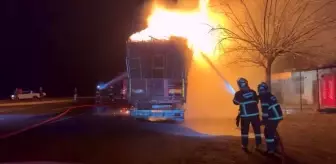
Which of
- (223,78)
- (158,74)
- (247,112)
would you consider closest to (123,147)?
(247,112)

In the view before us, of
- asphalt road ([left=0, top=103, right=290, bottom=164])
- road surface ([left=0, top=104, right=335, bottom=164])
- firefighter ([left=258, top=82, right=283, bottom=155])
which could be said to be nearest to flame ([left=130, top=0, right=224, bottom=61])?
asphalt road ([left=0, top=103, right=290, bottom=164])

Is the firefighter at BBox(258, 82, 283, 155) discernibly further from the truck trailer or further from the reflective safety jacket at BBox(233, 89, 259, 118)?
the truck trailer

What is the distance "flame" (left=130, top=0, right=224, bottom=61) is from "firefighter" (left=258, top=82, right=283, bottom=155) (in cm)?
1069

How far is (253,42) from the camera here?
16594 millimetres

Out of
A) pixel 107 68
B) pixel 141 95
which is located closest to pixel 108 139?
pixel 141 95

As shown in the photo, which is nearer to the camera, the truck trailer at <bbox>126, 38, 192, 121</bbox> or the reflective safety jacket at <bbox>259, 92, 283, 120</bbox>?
the reflective safety jacket at <bbox>259, 92, 283, 120</bbox>

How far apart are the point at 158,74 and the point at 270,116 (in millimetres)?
9710

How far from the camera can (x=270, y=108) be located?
1109 centimetres

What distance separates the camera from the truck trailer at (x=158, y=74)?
20047 mm

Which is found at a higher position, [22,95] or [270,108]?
[22,95]

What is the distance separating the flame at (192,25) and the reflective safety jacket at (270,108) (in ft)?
35.2

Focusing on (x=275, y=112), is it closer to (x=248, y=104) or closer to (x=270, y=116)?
(x=270, y=116)

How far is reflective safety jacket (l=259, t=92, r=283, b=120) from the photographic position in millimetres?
11008

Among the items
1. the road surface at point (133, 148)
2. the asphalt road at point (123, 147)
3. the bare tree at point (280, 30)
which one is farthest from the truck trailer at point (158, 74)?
the bare tree at point (280, 30)
